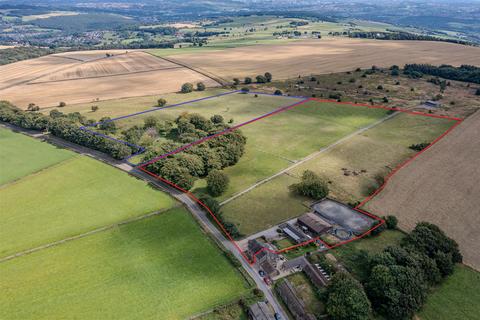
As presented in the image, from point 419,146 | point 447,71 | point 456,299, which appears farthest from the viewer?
point 447,71

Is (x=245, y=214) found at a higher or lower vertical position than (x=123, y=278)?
higher

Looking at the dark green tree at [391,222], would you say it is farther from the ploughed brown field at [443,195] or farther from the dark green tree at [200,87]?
the dark green tree at [200,87]

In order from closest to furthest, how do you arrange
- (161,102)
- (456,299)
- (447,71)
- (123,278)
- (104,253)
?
(456,299), (123,278), (104,253), (161,102), (447,71)

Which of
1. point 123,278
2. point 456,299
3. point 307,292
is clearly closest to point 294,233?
point 307,292

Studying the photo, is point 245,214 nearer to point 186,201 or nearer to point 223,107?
Result: point 186,201

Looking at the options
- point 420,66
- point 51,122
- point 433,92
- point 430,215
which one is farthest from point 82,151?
point 420,66
